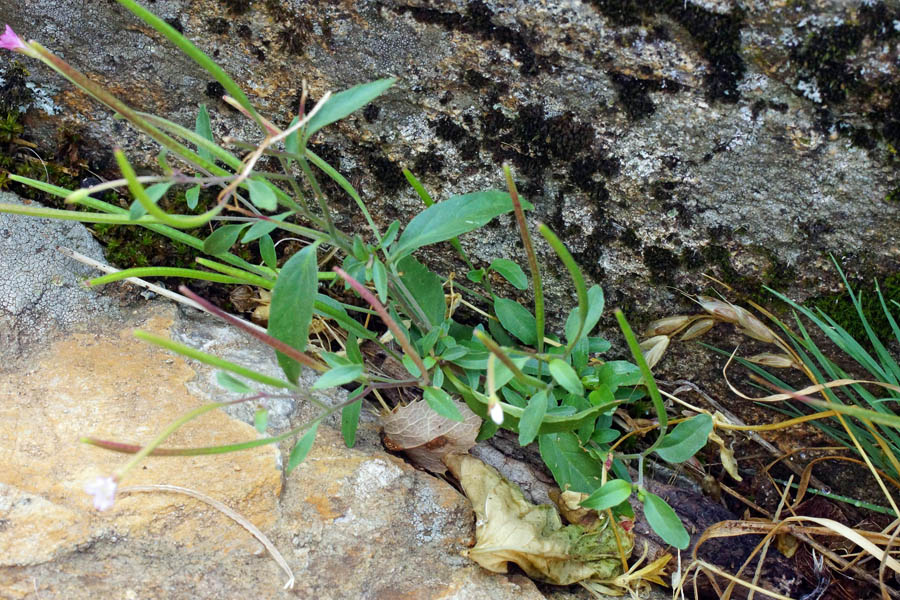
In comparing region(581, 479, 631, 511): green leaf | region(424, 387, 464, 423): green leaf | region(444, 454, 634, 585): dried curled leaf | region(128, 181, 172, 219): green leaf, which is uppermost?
region(128, 181, 172, 219): green leaf

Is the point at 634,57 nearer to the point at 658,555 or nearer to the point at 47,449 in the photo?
the point at 658,555

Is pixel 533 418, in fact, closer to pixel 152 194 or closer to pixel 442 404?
pixel 442 404

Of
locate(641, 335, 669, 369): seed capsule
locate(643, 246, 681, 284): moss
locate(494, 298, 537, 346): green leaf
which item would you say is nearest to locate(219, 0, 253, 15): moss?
locate(494, 298, 537, 346): green leaf

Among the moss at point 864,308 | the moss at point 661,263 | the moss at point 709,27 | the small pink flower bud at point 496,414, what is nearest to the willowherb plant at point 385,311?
the small pink flower bud at point 496,414

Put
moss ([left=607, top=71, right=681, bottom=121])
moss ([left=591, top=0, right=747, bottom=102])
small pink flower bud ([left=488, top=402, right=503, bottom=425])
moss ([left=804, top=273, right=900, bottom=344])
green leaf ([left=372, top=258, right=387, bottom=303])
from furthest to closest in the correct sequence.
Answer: moss ([left=804, top=273, right=900, bottom=344]) → moss ([left=607, top=71, right=681, bottom=121]) → moss ([left=591, top=0, right=747, bottom=102]) → green leaf ([left=372, top=258, right=387, bottom=303]) → small pink flower bud ([left=488, top=402, right=503, bottom=425])

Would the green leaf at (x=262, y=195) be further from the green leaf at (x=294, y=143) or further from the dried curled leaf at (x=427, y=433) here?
the dried curled leaf at (x=427, y=433)

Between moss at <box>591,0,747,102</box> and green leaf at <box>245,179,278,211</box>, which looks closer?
green leaf at <box>245,179,278,211</box>

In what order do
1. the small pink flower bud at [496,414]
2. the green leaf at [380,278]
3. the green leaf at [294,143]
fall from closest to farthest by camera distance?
the small pink flower bud at [496,414] < the green leaf at [294,143] < the green leaf at [380,278]

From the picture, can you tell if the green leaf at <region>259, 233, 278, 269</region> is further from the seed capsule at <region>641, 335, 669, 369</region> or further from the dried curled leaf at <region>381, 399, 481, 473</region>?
the seed capsule at <region>641, 335, 669, 369</region>
